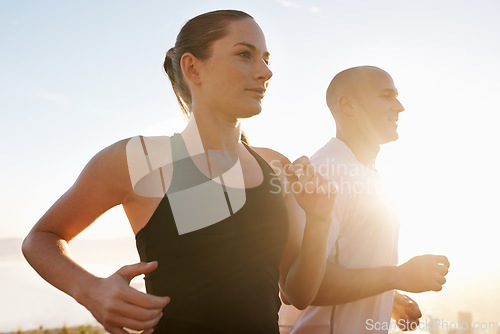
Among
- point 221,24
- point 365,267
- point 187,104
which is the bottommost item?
point 365,267

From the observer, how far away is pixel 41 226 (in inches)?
75.7

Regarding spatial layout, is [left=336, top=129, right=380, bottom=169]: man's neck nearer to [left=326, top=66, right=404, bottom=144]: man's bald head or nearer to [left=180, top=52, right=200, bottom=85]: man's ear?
[left=326, top=66, right=404, bottom=144]: man's bald head

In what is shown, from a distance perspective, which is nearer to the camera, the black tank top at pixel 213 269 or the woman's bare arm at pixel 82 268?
the woman's bare arm at pixel 82 268

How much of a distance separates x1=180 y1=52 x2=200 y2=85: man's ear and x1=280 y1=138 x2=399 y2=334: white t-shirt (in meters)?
1.03

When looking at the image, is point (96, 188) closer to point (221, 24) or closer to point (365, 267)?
point (221, 24)

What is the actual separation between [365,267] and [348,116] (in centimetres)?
122

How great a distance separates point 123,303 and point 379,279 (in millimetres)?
1702

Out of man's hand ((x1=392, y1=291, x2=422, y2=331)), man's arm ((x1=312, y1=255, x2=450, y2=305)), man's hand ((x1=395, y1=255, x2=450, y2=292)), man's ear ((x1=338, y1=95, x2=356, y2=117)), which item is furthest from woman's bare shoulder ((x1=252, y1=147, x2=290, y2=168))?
man's hand ((x1=392, y1=291, x2=422, y2=331))

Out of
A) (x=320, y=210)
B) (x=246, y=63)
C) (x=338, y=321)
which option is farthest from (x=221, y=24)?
(x=338, y=321)

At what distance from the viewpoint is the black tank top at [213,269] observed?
1989 mm

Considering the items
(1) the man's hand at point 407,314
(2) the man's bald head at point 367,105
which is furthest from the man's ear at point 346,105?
(1) the man's hand at point 407,314

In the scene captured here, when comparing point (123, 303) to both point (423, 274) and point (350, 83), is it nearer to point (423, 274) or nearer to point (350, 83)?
point (423, 274)

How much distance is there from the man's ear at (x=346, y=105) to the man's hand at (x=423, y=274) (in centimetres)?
125

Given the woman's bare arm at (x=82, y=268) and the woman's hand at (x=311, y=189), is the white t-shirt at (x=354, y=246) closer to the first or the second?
the woman's hand at (x=311, y=189)
